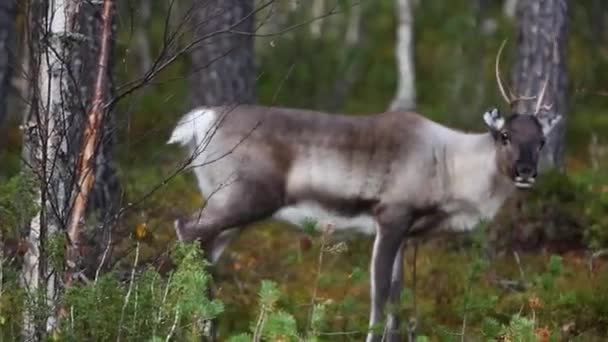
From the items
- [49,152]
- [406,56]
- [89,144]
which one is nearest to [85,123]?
[89,144]

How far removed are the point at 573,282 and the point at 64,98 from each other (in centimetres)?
432

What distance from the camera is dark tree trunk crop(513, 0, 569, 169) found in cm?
1201

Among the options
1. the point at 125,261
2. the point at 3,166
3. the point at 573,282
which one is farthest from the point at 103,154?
the point at 3,166

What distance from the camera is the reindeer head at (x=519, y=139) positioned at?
357 inches

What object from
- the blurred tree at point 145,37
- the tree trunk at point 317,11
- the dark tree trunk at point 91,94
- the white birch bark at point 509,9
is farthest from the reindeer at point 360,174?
the white birch bark at point 509,9

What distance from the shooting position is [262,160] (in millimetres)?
9203

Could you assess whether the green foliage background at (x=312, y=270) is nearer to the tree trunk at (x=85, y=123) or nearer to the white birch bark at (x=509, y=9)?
the tree trunk at (x=85, y=123)

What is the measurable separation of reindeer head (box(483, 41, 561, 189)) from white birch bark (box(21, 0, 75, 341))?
324 cm

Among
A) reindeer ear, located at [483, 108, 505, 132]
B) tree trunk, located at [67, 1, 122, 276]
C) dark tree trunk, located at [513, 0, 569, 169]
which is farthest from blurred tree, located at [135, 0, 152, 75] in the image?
tree trunk, located at [67, 1, 122, 276]

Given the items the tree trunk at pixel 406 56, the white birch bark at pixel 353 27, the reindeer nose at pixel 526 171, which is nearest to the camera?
the reindeer nose at pixel 526 171

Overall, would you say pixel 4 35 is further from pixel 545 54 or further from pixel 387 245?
pixel 545 54

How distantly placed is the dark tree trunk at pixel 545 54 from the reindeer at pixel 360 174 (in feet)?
8.65

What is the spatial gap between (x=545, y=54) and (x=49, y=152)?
21.0 ft

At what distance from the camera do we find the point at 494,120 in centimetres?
943
